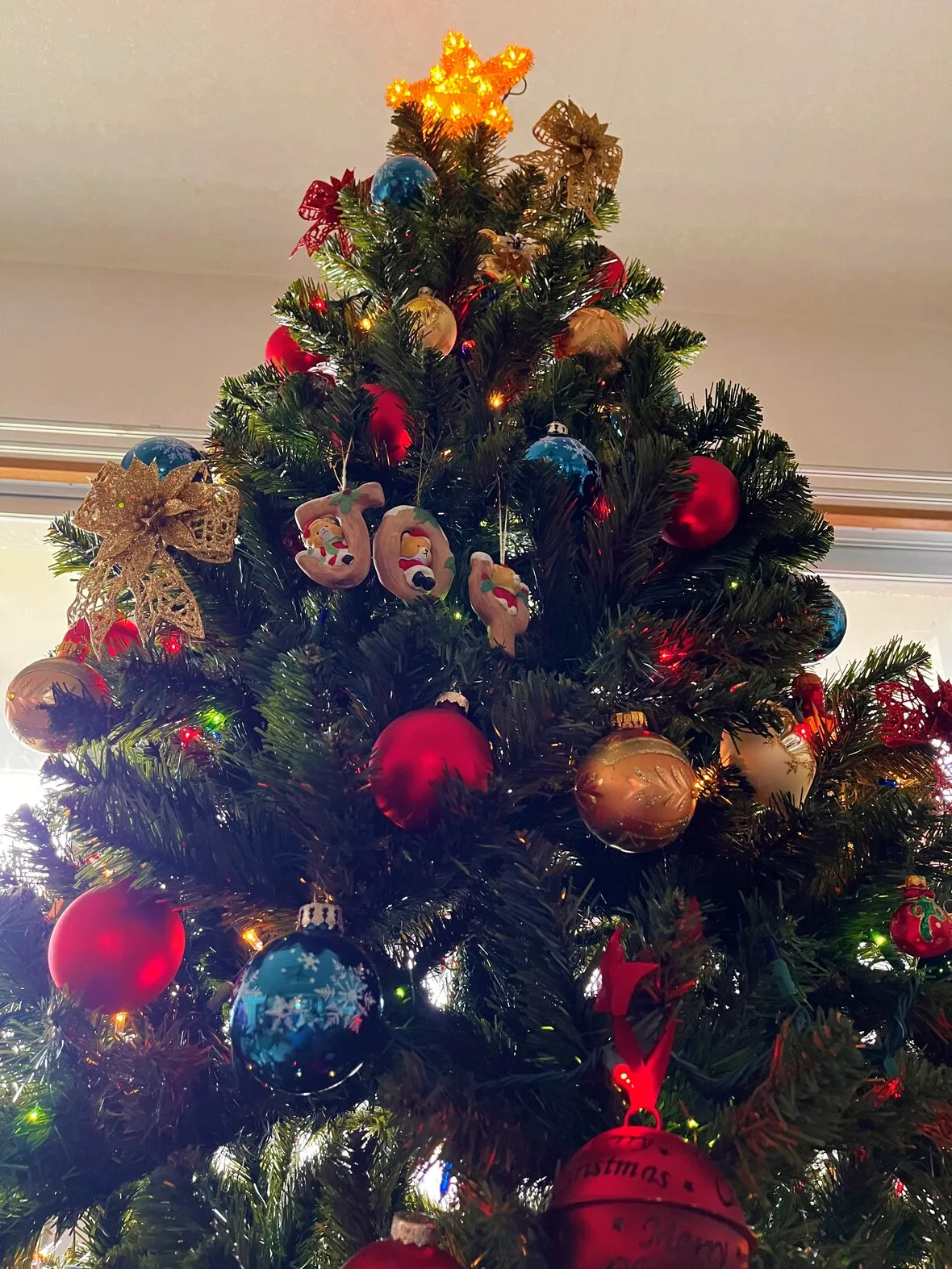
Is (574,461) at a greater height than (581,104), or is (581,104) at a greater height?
(581,104)

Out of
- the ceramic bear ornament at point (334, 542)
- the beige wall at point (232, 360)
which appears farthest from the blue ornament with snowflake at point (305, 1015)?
the beige wall at point (232, 360)

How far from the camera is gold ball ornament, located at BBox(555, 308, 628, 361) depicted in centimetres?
82

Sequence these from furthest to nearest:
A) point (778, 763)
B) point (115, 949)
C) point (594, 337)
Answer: point (594, 337), point (778, 763), point (115, 949)

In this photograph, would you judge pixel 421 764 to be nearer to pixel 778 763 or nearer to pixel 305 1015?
pixel 305 1015

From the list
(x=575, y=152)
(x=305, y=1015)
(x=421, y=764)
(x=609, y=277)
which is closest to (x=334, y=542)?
(x=421, y=764)

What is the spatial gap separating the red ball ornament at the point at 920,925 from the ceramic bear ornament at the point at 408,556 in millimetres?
342

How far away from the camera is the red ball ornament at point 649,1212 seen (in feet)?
1.01

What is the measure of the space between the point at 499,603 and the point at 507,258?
0.43m

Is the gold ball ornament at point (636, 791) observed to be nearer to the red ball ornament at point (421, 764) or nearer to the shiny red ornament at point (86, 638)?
the red ball ornament at point (421, 764)

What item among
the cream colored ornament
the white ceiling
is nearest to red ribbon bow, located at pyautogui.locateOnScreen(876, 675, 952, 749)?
the cream colored ornament

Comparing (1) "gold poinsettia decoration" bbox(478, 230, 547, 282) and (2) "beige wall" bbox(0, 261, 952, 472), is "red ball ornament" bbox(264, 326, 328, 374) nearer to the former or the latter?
(1) "gold poinsettia decoration" bbox(478, 230, 547, 282)

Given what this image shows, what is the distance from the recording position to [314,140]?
1.49 m

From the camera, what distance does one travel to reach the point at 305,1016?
406 mm

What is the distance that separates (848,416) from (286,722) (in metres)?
1.51
